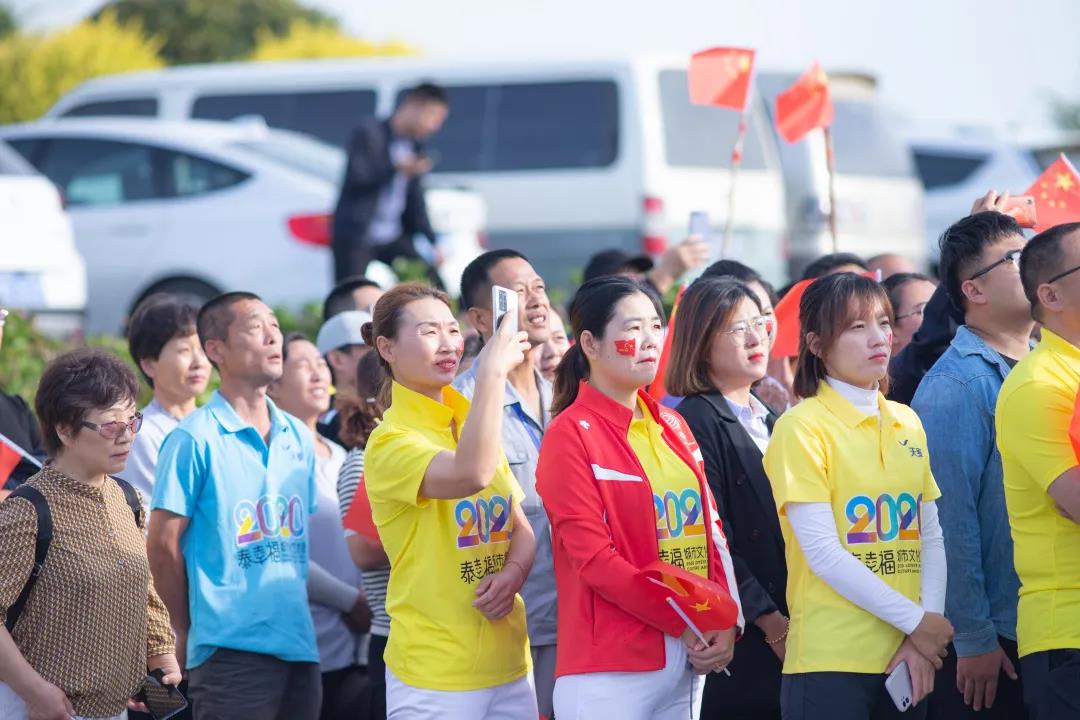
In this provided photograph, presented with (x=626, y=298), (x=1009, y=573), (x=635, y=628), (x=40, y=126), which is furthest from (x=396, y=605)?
Answer: (x=40, y=126)

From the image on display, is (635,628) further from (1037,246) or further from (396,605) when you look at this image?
(1037,246)

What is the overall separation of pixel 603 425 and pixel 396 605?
772 millimetres

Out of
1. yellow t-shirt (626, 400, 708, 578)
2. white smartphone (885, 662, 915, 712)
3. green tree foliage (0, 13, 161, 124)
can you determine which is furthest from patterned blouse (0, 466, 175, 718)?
green tree foliage (0, 13, 161, 124)

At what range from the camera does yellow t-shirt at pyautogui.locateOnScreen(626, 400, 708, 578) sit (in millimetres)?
4516

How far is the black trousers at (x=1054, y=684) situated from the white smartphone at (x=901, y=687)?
1.09 feet

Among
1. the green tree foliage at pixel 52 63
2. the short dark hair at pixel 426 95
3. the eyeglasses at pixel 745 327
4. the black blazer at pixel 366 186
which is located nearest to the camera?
the eyeglasses at pixel 745 327

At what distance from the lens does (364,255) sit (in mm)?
9711

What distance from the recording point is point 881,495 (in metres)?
4.44

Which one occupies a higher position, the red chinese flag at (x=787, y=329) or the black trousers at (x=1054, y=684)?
the red chinese flag at (x=787, y=329)

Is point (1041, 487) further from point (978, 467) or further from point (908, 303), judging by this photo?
point (908, 303)

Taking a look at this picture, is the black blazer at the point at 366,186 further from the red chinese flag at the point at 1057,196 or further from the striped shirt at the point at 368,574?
the red chinese flag at the point at 1057,196

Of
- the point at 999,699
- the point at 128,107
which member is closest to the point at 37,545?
the point at 999,699

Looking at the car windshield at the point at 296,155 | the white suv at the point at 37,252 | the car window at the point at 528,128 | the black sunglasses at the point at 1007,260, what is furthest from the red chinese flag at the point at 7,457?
the car window at the point at 528,128

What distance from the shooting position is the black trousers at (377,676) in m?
5.53
